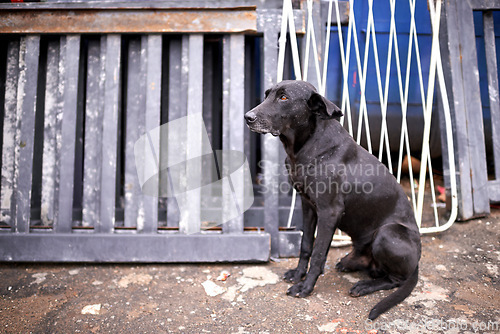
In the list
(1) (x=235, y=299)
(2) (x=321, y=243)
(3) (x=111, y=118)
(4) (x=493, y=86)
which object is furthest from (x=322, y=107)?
(4) (x=493, y=86)

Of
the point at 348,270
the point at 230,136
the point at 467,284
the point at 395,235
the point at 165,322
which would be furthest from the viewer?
the point at 230,136

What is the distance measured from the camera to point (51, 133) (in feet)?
9.27

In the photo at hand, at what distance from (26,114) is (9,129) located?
0.21 meters

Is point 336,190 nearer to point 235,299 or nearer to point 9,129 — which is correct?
point 235,299

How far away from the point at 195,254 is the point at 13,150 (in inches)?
65.9

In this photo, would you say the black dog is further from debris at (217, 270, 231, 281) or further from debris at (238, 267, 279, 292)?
debris at (217, 270, 231, 281)

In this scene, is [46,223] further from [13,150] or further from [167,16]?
[167,16]

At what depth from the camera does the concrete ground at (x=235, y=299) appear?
75.9 inches

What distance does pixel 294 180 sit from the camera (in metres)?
2.31

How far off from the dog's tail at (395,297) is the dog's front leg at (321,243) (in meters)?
0.39

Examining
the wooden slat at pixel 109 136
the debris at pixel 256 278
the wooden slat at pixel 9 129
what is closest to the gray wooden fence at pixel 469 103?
the debris at pixel 256 278

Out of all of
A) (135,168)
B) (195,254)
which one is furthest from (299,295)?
(135,168)

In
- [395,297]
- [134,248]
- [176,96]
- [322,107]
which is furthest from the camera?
[176,96]

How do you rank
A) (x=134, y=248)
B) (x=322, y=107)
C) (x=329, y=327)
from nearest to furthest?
(x=329, y=327) → (x=322, y=107) → (x=134, y=248)
